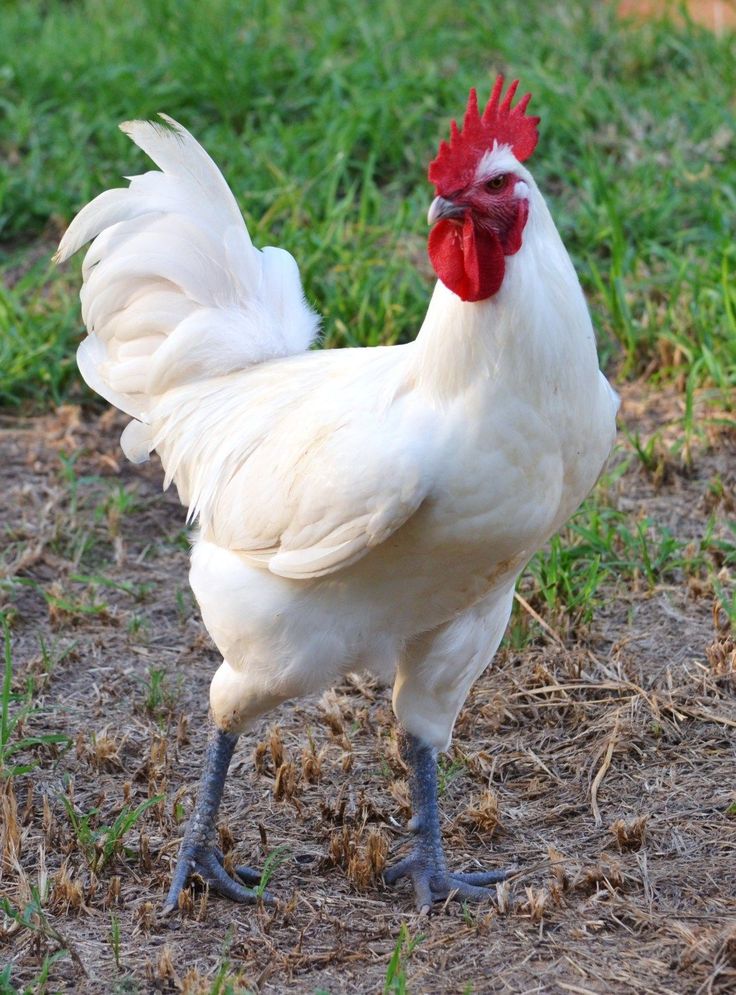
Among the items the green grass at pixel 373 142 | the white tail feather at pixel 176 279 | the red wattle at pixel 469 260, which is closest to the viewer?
the red wattle at pixel 469 260

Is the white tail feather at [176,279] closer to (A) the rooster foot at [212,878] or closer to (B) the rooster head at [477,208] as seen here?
(B) the rooster head at [477,208]

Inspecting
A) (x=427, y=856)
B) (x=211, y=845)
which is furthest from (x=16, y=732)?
(x=427, y=856)

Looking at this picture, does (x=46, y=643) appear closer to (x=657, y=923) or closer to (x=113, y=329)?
(x=113, y=329)

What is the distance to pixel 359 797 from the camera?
13.2 feet

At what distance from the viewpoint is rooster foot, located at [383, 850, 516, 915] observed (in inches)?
144

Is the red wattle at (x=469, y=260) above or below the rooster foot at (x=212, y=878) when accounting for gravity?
above

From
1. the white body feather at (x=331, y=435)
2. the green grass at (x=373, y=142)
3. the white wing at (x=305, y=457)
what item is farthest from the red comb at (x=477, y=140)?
the green grass at (x=373, y=142)

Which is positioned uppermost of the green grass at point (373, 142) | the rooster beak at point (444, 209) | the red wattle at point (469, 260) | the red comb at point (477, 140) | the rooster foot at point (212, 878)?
the red comb at point (477, 140)

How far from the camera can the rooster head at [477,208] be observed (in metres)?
2.93

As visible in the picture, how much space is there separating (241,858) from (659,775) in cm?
130

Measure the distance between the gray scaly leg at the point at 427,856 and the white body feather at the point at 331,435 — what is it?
0.09 m

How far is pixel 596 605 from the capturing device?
15.5ft

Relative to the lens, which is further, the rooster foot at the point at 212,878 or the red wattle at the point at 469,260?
the rooster foot at the point at 212,878

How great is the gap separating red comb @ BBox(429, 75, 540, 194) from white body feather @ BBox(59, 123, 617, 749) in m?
0.10
